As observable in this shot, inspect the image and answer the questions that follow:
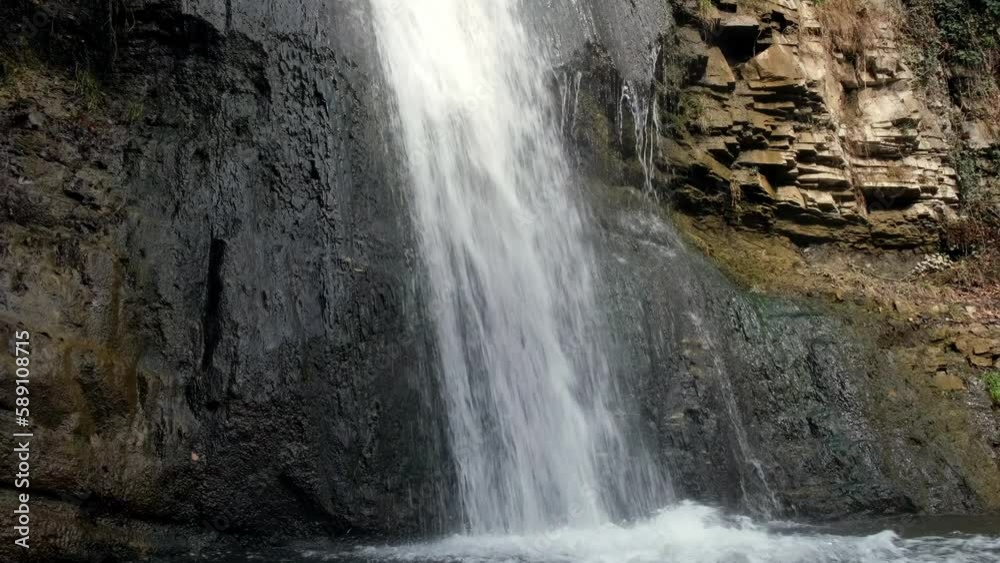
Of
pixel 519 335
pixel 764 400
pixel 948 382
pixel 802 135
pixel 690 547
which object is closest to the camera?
pixel 690 547

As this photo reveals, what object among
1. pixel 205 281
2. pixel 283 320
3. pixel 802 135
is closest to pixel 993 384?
pixel 802 135

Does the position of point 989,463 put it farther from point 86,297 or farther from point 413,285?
point 86,297

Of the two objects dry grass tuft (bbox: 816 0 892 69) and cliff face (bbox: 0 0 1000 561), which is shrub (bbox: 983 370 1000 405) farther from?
dry grass tuft (bbox: 816 0 892 69)

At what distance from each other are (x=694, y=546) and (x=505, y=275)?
248cm

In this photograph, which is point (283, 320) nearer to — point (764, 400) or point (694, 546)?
point (694, 546)

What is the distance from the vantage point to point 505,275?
7.00 m

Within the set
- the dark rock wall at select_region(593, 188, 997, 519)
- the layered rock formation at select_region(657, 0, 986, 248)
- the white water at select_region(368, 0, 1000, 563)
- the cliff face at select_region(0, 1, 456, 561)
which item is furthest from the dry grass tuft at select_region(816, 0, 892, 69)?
the cliff face at select_region(0, 1, 456, 561)

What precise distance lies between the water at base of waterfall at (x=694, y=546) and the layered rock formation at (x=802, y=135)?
12.3ft

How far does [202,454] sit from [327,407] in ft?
2.59

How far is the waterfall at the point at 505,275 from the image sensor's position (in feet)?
20.3

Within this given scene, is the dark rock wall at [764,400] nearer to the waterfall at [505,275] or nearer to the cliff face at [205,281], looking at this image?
the waterfall at [505,275]

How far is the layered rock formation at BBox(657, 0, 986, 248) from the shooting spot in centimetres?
934

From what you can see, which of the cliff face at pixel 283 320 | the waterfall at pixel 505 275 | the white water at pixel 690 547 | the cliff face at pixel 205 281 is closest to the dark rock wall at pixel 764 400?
the cliff face at pixel 283 320

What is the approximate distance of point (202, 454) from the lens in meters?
5.24
